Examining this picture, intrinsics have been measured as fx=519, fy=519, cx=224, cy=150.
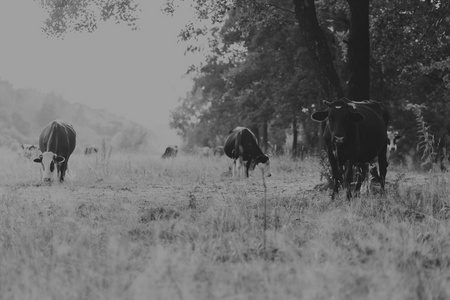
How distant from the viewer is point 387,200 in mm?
8000

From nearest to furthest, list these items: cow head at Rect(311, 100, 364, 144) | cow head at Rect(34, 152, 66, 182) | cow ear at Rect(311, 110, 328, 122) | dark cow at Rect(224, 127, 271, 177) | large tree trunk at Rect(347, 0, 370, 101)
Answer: cow head at Rect(311, 100, 364, 144), cow ear at Rect(311, 110, 328, 122), large tree trunk at Rect(347, 0, 370, 101), cow head at Rect(34, 152, 66, 182), dark cow at Rect(224, 127, 271, 177)

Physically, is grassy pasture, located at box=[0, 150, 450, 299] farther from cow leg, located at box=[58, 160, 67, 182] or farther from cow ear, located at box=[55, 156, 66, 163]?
cow ear, located at box=[55, 156, 66, 163]

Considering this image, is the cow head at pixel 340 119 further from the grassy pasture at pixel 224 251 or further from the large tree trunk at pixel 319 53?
the large tree trunk at pixel 319 53

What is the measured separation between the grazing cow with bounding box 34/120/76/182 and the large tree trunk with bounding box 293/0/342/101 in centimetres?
728

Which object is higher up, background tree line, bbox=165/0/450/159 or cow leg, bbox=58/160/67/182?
background tree line, bbox=165/0/450/159

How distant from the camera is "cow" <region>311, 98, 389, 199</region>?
8.98 m

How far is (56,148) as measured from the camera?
14.7 metres

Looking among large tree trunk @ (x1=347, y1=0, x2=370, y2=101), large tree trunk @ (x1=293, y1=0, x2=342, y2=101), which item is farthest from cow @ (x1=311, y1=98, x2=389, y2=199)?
large tree trunk @ (x1=347, y1=0, x2=370, y2=101)

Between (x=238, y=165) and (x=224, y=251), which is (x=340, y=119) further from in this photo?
(x=238, y=165)

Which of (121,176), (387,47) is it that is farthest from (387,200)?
(121,176)

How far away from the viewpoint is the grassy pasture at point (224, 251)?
366cm

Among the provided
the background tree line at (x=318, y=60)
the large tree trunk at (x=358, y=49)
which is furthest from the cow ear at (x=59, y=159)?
the large tree trunk at (x=358, y=49)

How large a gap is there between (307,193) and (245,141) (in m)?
7.25

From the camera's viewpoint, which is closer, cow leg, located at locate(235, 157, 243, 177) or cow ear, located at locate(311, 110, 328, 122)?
cow ear, located at locate(311, 110, 328, 122)
